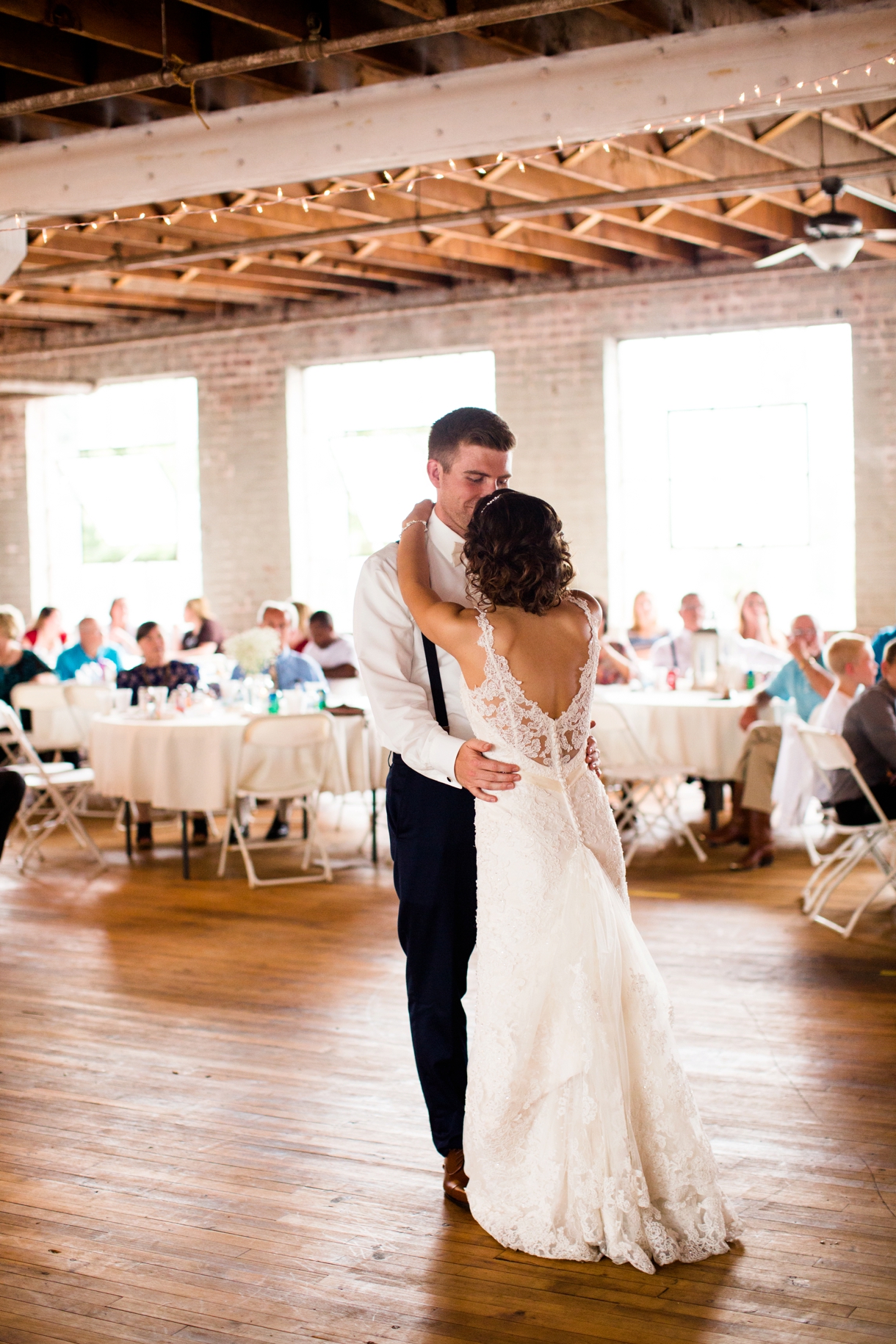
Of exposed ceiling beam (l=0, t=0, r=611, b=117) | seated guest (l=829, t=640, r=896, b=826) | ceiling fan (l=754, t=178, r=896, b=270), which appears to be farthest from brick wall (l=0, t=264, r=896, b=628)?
exposed ceiling beam (l=0, t=0, r=611, b=117)

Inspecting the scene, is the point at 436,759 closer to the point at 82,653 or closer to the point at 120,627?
the point at 82,653

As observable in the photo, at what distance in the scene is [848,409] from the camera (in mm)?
10797

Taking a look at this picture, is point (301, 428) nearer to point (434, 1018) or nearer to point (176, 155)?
point (176, 155)

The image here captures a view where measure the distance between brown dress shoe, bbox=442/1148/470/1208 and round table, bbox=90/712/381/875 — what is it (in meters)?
3.79

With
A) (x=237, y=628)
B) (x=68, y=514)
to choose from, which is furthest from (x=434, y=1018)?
(x=68, y=514)

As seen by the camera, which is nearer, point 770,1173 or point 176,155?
point 770,1173

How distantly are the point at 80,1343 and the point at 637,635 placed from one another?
854 cm

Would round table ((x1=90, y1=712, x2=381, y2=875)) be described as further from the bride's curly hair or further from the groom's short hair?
the bride's curly hair

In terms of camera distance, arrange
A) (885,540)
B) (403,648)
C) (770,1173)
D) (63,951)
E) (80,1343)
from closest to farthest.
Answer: (80,1343), (403,648), (770,1173), (63,951), (885,540)

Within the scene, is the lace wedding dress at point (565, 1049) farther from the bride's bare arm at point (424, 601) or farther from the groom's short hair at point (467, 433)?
the groom's short hair at point (467, 433)

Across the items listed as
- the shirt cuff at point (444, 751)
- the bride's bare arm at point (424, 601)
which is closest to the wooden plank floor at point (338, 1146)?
the shirt cuff at point (444, 751)

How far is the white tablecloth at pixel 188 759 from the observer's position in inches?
265

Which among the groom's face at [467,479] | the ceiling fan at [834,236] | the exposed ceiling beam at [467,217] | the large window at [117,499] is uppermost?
the exposed ceiling beam at [467,217]

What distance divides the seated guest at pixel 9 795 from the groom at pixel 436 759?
345cm
